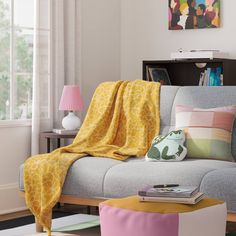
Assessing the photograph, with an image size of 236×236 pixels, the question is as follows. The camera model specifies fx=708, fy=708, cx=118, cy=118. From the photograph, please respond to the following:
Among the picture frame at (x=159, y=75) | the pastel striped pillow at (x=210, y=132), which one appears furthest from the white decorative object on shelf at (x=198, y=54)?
the pastel striped pillow at (x=210, y=132)

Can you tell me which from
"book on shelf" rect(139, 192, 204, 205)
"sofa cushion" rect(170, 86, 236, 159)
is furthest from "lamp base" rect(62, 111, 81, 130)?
"book on shelf" rect(139, 192, 204, 205)

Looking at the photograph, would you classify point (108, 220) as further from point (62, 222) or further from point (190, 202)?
point (62, 222)

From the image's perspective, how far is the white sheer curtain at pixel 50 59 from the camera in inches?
224

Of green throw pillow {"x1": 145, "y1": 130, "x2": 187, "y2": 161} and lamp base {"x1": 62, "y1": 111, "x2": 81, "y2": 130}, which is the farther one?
lamp base {"x1": 62, "y1": 111, "x2": 81, "y2": 130}

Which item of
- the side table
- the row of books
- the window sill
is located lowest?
the side table

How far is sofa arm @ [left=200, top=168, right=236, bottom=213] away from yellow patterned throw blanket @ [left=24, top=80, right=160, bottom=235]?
33.6 inches

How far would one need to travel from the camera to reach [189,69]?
6195mm

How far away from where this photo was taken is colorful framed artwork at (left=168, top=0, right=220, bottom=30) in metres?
6.07

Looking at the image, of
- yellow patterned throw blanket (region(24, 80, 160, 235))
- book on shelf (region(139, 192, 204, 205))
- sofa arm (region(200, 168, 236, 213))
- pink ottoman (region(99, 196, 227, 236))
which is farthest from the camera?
yellow patterned throw blanket (region(24, 80, 160, 235))

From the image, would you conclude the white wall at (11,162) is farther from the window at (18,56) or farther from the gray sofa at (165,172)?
the gray sofa at (165,172)

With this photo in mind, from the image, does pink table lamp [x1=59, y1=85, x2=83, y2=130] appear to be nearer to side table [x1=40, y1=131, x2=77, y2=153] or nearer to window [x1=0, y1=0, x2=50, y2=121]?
side table [x1=40, y1=131, x2=77, y2=153]

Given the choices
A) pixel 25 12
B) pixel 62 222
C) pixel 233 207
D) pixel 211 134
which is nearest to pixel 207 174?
pixel 233 207

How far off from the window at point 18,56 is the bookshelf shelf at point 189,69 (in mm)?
940

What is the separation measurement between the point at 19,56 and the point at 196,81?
155 centimetres
